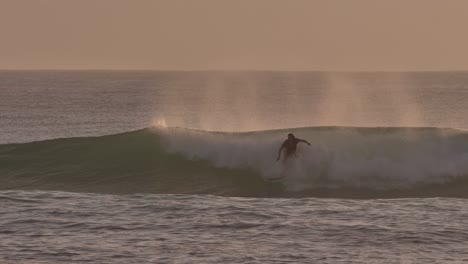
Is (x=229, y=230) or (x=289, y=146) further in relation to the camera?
(x=289, y=146)

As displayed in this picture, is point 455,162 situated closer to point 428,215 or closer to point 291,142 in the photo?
point 291,142

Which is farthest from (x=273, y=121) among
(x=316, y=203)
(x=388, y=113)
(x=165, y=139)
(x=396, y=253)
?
(x=396, y=253)

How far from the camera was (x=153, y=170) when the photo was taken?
100 feet

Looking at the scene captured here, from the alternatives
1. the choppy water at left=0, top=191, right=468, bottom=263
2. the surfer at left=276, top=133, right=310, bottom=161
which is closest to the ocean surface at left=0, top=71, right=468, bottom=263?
the choppy water at left=0, top=191, right=468, bottom=263

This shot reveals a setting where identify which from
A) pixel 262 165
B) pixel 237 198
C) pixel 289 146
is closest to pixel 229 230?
pixel 237 198

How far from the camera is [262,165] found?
2941cm

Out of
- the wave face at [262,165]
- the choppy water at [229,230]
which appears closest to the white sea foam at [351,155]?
the wave face at [262,165]

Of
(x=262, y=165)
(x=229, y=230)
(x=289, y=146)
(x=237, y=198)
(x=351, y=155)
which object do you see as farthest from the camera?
(x=262, y=165)

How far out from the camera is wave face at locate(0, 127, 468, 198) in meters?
27.8

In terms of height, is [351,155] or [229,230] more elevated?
[351,155]

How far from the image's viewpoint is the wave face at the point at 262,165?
91.0ft

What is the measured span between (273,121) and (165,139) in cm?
5009

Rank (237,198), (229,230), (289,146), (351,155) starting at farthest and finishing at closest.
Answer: (351,155), (289,146), (237,198), (229,230)

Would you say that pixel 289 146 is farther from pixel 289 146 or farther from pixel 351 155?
pixel 351 155
